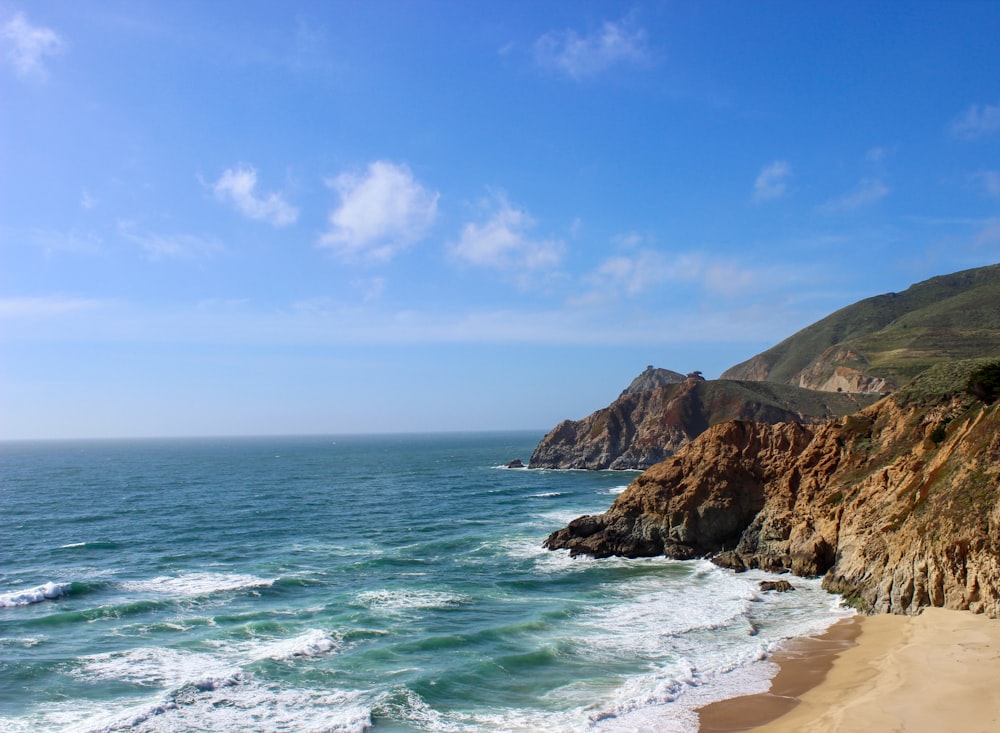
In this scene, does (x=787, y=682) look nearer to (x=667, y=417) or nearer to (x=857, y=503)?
(x=857, y=503)

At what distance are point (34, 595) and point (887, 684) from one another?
43.9 meters

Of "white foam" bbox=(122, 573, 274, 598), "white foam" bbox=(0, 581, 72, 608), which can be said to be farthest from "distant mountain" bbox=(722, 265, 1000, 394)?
"white foam" bbox=(0, 581, 72, 608)

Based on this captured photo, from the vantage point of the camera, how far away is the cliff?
126 metres

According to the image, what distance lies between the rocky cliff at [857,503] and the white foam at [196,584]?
21977mm

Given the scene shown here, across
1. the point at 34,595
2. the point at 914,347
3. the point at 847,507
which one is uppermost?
the point at 914,347

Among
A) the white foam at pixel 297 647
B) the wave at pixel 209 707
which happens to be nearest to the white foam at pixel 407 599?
the white foam at pixel 297 647

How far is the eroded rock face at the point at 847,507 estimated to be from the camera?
3042 cm

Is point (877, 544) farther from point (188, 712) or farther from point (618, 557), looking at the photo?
point (188, 712)

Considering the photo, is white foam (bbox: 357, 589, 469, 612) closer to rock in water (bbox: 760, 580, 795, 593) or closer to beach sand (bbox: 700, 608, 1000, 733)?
rock in water (bbox: 760, 580, 795, 593)

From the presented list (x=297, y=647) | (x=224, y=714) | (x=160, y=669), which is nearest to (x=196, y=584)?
(x=160, y=669)

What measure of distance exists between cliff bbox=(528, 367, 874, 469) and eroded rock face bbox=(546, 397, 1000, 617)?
2891 inches

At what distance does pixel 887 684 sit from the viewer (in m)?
23.9

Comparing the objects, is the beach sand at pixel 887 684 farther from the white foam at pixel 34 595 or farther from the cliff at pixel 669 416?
the cliff at pixel 669 416

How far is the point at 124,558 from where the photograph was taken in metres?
51.8
